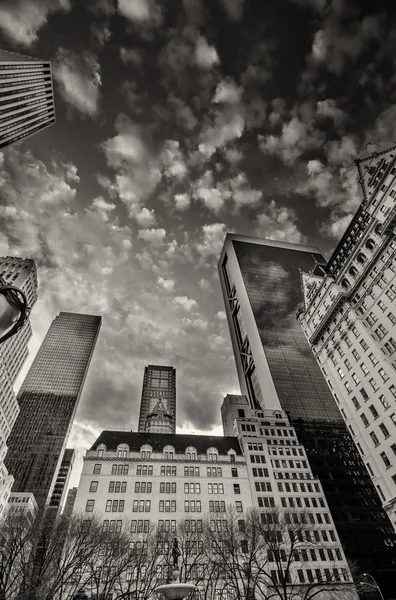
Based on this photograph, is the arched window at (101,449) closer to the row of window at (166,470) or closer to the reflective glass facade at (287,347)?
the row of window at (166,470)

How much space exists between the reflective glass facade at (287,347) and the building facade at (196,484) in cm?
4173

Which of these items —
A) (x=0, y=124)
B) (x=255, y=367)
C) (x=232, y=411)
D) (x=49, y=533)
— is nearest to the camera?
(x=49, y=533)

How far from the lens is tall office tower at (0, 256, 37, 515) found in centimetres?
12025

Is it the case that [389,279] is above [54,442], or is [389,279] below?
below

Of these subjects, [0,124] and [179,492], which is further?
[0,124]

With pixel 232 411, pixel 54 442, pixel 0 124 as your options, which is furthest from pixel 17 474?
pixel 0 124

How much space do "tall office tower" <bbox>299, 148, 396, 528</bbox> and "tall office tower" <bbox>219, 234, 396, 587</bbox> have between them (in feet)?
103

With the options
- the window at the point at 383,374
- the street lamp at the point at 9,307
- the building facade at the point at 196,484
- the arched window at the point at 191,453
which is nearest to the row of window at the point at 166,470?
the building facade at the point at 196,484

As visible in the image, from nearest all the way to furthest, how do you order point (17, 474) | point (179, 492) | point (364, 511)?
point (179, 492), point (364, 511), point (17, 474)

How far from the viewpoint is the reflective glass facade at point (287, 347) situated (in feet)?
412

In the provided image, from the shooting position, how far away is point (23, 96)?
366 feet

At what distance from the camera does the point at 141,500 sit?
6775 centimetres

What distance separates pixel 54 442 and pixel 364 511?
178 meters

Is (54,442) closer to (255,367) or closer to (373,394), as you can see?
(255,367)
